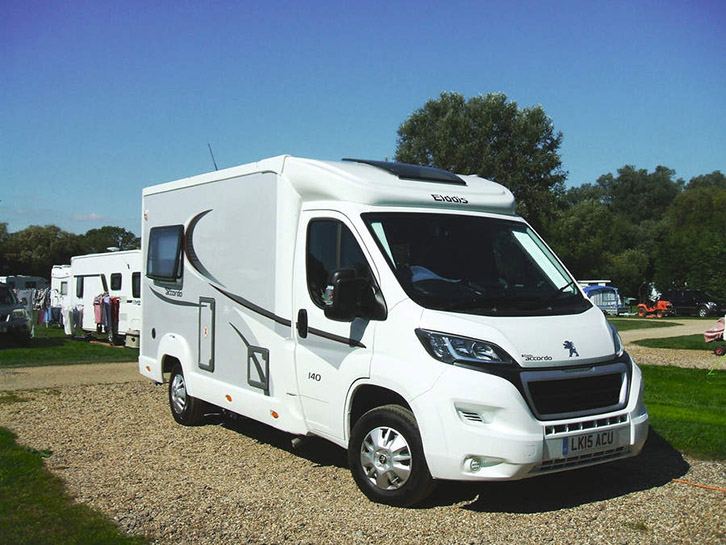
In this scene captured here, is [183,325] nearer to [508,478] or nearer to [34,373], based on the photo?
[508,478]

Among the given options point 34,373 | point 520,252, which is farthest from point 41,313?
point 520,252

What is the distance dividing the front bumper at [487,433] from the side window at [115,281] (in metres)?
19.8

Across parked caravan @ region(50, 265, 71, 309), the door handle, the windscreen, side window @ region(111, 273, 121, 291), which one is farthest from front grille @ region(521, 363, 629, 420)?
parked caravan @ region(50, 265, 71, 309)

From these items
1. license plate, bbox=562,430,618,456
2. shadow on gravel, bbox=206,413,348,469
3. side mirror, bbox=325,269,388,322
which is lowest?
shadow on gravel, bbox=206,413,348,469

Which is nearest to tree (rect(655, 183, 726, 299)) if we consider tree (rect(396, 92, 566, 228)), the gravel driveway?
tree (rect(396, 92, 566, 228))

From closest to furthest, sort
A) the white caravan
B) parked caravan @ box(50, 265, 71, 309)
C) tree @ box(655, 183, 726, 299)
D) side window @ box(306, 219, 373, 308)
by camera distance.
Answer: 1. side window @ box(306, 219, 373, 308)
2. the white caravan
3. tree @ box(655, 183, 726, 299)
4. parked caravan @ box(50, 265, 71, 309)

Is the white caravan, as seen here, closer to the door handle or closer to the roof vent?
the door handle

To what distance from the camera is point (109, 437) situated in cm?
796

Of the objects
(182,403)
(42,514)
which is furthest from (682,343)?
(42,514)

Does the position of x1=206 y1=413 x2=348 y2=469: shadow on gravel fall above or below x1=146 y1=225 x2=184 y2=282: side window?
below

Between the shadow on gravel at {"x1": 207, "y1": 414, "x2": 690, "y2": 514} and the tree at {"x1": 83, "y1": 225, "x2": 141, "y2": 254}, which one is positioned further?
the tree at {"x1": 83, "y1": 225, "x2": 141, "y2": 254}

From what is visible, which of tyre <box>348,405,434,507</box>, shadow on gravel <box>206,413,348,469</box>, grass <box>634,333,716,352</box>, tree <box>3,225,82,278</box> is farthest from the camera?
tree <box>3,225,82,278</box>

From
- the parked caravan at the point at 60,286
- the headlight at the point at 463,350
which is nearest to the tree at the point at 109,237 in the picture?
the parked caravan at the point at 60,286

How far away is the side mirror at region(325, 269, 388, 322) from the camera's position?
5.28 metres
